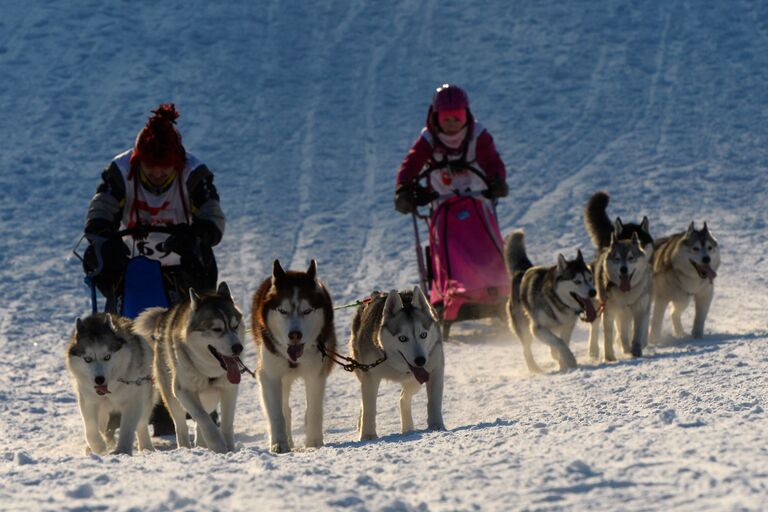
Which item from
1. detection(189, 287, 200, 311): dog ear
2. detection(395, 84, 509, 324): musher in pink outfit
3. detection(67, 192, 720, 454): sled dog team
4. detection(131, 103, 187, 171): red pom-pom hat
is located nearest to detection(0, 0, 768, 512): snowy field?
detection(67, 192, 720, 454): sled dog team

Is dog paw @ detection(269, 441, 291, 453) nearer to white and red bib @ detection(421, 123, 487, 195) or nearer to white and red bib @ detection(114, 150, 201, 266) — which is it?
white and red bib @ detection(114, 150, 201, 266)

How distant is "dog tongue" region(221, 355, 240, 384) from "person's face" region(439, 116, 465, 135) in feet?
12.7

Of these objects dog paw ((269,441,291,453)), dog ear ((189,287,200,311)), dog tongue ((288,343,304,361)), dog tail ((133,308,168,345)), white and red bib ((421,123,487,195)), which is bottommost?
dog paw ((269,441,291,453))

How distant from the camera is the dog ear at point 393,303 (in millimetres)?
5201

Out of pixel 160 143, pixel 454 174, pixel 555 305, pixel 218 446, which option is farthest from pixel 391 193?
pixel 218 446

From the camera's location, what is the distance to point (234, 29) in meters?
19.5

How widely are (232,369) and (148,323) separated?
25.7 inches

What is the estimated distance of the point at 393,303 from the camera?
17.1ft

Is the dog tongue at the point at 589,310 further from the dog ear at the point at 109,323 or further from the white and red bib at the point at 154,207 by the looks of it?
the dog ear at the point at 109,323

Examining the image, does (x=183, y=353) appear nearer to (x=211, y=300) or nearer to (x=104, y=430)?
(x=211, y=300)

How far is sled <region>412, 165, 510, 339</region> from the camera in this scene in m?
8.40

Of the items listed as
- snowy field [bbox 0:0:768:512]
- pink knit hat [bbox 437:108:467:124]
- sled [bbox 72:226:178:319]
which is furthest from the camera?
pink knit hat [bbox 437:108:467:124]

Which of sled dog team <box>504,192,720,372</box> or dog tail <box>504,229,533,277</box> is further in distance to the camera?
dog tail <box>504,229,533,277</box>

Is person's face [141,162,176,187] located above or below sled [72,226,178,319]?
above
